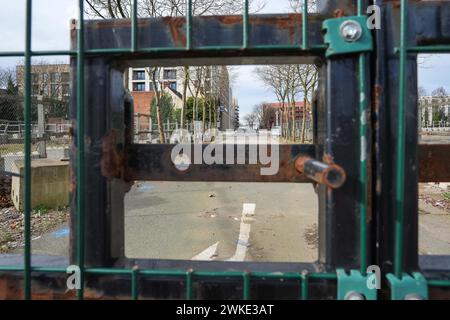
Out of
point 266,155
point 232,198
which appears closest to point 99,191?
point 266,155

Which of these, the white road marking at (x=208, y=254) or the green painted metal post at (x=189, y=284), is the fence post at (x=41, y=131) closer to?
the white road marking at (x=208, y=254)

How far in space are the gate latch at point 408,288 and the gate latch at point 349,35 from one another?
66cm

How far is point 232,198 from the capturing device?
855 cm

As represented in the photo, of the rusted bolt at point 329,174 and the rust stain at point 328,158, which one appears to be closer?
the rusted bolt at point 329,174

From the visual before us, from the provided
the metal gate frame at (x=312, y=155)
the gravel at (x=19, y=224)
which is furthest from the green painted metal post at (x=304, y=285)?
the gravel at (x=19, y=224)

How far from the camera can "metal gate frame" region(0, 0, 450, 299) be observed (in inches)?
40.1

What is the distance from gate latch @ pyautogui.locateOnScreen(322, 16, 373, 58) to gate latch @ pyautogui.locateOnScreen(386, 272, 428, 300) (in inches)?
26.1

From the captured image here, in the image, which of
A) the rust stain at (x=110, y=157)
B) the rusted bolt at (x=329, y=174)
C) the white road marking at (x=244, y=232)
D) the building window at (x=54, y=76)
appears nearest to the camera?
the rusted bolt at (x=329, y=174)

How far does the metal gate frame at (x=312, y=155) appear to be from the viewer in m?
1.02

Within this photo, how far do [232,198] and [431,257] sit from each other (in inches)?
291

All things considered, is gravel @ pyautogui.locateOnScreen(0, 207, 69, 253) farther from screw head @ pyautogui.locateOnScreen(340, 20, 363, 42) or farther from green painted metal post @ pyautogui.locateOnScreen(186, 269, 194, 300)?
screw head @ pyautogui.locateOnScreen(340, 20, 363, 42)

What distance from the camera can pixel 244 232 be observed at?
221 inches

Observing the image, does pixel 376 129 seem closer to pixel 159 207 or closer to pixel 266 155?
pixel 266 155

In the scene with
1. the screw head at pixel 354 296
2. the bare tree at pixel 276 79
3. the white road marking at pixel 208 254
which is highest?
the bare tree at pixel 276 79
